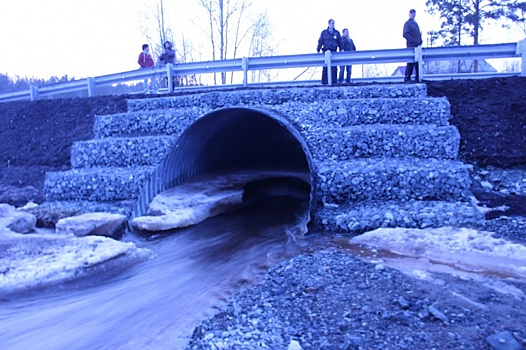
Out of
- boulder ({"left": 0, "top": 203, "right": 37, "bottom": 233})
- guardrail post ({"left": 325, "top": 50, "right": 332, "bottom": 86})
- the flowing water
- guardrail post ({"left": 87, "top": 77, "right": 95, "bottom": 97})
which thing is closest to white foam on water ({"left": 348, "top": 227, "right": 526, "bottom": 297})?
the flowing water

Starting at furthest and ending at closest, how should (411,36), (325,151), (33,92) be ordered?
(33,92), (411,36), (325,151)

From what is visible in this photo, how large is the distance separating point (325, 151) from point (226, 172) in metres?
3.97

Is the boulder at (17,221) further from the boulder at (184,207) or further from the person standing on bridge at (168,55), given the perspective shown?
the person standing on bridge at (168,55)

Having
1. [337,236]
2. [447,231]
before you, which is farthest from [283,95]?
[447,231]

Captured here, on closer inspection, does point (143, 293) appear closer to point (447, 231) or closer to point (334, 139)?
point (447, 231)

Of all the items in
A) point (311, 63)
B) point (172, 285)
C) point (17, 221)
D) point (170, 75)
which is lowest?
point (172, 285)

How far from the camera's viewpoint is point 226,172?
12141 mm

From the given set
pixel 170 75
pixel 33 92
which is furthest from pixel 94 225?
pixel 33 92

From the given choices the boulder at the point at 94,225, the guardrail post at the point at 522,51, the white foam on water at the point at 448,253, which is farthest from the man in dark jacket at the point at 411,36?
the boulder at the point at 94,225

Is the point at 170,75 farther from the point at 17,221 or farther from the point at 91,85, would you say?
the point at 17,221

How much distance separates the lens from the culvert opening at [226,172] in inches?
339

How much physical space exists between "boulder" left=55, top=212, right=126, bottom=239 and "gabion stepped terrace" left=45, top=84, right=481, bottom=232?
719 mm

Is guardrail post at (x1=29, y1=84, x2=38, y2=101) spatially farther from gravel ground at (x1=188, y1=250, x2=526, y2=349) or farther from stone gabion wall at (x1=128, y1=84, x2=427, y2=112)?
gravel ground at (x1=188, y1=250, x2=526, y2=349)

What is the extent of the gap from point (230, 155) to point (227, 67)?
100 inches
